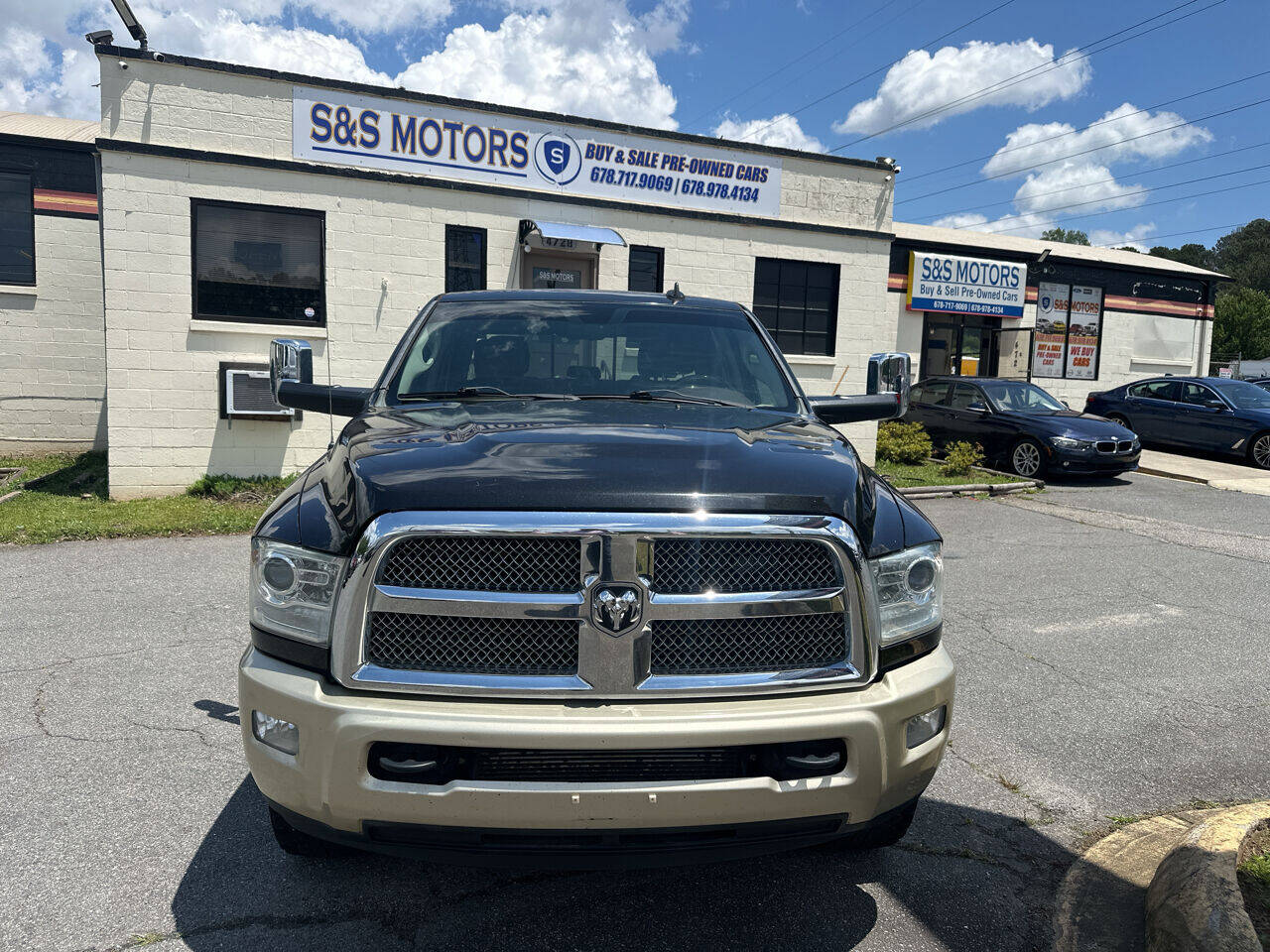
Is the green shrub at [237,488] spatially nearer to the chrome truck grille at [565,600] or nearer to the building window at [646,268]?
the building window at [646,268]

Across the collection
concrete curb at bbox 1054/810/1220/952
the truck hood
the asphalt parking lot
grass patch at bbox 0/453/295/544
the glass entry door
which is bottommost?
grass patch at bbox 0/453/295/544

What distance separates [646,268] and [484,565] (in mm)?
10322

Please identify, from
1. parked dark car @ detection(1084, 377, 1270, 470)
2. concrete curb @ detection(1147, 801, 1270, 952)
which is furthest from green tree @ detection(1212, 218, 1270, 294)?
concrete curb @ detection(1147, 801, 1270, 952)

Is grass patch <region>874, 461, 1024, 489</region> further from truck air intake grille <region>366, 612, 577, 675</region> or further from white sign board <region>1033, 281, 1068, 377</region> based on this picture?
truck air intake grille <region>366, 612, 577, 675</region>

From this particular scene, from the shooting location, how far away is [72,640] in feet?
16.5

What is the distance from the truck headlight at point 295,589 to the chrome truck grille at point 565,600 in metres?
0.08

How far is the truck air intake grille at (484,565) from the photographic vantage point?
6.85 ft

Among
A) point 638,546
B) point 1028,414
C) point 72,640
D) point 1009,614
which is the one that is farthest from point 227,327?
point 1028,414

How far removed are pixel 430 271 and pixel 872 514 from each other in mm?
9273

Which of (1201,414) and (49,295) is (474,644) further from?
(1201,414)

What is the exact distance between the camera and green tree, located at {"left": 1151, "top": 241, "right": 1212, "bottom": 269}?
82.5 m

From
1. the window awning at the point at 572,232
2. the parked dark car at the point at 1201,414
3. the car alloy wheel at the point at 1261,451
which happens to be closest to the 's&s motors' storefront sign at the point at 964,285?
the parked dark car at the point at 1201,414

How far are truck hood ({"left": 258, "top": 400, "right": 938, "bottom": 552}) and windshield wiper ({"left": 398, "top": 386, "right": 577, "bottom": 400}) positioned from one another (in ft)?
1.52

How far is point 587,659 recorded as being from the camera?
208cm
